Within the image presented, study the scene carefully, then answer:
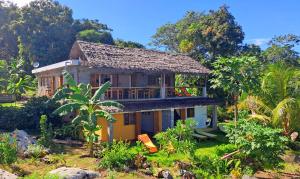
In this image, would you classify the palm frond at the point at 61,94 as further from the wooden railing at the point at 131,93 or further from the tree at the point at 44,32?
the tree at the point at 44,32

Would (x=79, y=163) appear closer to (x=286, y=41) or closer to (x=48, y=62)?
(x=48, y=62)

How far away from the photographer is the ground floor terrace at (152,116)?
68.0 feet

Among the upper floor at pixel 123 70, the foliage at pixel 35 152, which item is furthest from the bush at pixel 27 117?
the foliage at pixel 35 152

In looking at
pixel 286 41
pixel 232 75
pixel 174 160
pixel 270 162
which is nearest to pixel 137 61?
pixel 232 75

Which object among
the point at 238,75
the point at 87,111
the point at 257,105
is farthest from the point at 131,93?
the point at 257,105

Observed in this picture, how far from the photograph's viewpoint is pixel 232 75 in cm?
2012

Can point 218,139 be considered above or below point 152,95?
below

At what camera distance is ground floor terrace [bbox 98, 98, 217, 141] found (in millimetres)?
20719

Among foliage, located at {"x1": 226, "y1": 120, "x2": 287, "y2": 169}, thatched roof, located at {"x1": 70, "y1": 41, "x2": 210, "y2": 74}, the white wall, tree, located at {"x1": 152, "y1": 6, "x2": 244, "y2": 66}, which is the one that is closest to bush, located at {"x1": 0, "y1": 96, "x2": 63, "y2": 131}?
thatched roof, located at {"x1": 70, "y1": 41, "x2": 210, "y2": 74}

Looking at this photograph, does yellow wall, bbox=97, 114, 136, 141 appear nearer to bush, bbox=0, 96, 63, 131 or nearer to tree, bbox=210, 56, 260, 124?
bush, bbox=0, 96, 63, 131

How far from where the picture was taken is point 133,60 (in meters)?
23.0

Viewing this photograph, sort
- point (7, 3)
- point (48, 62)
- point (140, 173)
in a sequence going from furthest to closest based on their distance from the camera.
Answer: point (7, 3), point (48, 62), point (140, 173)

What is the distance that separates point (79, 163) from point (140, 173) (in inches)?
122

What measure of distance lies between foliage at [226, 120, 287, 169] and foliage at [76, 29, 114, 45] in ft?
115
